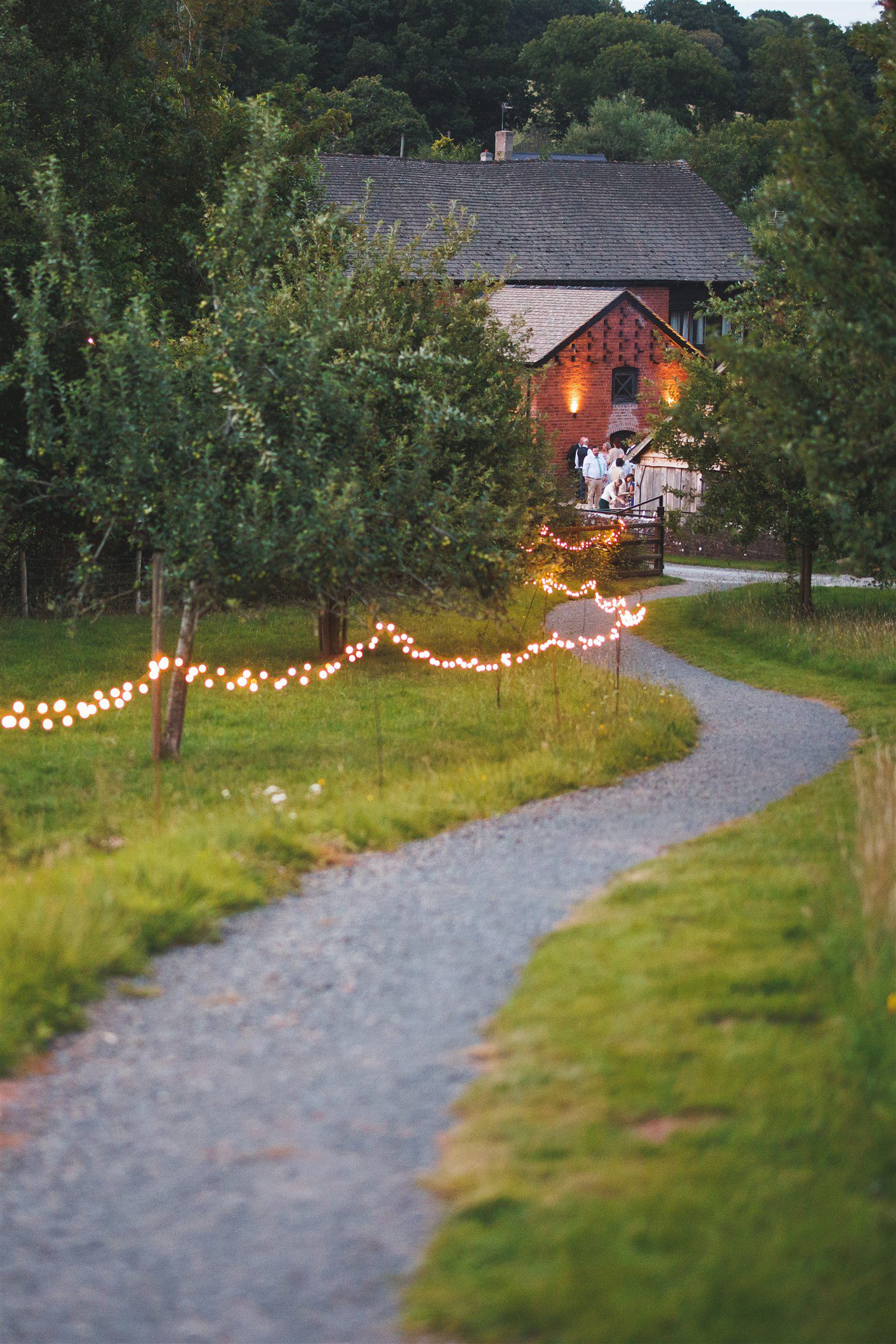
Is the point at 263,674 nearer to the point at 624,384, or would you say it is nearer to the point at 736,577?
the point at 736,577

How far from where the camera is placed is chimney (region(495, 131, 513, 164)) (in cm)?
7400

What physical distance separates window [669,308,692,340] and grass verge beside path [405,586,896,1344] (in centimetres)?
4912

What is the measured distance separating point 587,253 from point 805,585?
31638 mm

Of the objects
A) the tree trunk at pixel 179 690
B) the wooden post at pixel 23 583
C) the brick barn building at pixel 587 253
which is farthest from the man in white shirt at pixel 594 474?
the tree trunk at pixel 179 690

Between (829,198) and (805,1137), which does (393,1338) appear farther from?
(829,198)

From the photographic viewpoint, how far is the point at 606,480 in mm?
42688

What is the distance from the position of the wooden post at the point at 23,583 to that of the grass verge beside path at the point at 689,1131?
18305 mm

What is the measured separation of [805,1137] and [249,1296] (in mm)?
2207

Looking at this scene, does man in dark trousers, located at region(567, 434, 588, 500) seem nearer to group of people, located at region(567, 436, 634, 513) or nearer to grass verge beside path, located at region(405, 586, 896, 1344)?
group of people, located at region(567, 436, 634, 513)

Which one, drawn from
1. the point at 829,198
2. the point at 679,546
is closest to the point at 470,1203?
the point at 829,198

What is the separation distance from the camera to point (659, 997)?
674cm

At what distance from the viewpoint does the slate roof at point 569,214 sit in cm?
5334

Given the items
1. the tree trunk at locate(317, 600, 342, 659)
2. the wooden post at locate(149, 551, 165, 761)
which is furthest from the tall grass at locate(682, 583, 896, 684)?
the wooden post at locate(149, 551, 165, 761)

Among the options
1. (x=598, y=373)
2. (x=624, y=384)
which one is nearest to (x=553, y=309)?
(x=598, y=373)
